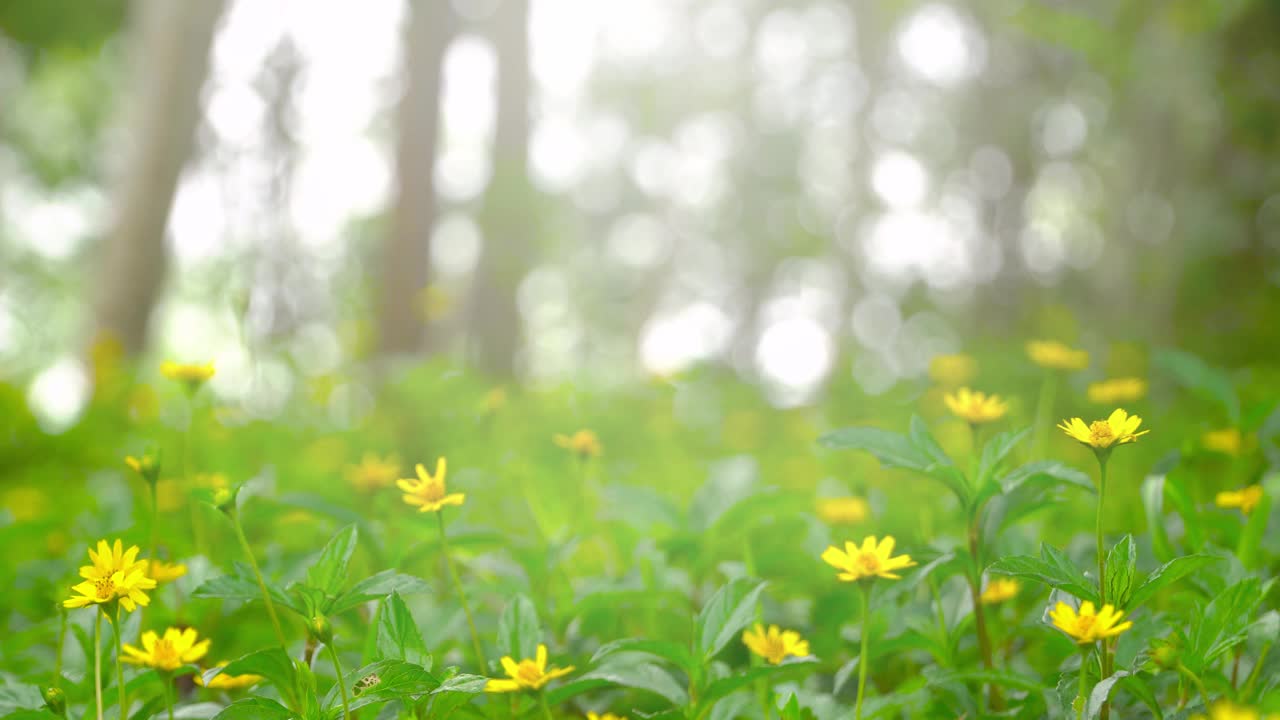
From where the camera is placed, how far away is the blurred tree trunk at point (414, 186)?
4.52m

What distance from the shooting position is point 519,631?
994 mm

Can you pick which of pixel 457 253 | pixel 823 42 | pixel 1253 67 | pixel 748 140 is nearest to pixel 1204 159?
pixel 1253 67

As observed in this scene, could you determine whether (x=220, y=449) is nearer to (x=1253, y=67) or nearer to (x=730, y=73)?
(x=1253, y=67)

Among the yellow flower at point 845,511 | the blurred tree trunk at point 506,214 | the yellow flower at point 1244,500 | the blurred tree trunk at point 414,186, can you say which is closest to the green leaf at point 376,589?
the yellow flower at point 845,511

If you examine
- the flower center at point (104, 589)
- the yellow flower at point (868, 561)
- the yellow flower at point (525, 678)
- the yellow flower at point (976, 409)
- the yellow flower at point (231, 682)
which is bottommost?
the yellow flower at point (231, 682)

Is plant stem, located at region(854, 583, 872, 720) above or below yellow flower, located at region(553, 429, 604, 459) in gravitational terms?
below

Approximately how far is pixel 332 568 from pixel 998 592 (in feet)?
2.62

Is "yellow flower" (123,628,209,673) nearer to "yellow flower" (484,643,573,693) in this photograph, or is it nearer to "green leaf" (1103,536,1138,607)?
"yellow flower" (484,643,573,693)

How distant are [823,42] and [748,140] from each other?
2.38m

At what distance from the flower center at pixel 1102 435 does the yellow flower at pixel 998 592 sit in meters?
0.29

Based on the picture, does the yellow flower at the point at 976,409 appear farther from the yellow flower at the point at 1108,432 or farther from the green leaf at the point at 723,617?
the green leaf at the point at 723,617

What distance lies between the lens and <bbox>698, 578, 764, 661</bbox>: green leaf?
949 millimetres

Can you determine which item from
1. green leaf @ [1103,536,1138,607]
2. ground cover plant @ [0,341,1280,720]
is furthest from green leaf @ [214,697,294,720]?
green leaf @ [1103,536,1138,607]

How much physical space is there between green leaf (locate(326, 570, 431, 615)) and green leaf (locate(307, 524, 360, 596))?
14 millimetres
